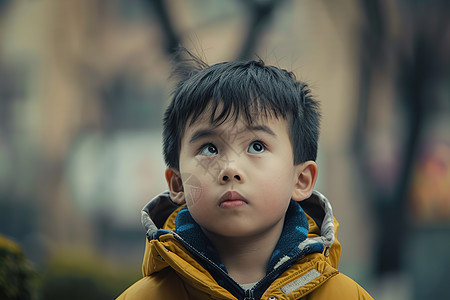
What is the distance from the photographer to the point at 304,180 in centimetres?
151

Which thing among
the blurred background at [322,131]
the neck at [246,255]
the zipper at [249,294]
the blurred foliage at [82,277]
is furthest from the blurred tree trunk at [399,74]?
the zipper at [249,294]

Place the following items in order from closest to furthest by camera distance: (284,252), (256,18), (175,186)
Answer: (284,252)
(175,186)
(256,18)

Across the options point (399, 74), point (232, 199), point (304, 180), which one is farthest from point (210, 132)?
point (399, 74)

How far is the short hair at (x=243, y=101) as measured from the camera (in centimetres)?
138

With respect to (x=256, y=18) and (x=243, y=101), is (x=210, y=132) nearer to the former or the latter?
(x=243, y=101)

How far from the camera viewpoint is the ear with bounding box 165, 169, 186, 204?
4.95 ft

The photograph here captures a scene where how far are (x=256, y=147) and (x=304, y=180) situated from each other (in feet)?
0.72

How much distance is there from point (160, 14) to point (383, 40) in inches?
79.2

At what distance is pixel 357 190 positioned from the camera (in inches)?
202

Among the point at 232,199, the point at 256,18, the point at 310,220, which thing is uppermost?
the point at 256,18

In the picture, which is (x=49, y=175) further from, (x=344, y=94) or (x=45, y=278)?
(x=344, y=94)

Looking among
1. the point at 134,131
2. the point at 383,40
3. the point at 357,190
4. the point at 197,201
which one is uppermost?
the point at 383,40

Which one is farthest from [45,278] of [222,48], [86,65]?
[222,48]

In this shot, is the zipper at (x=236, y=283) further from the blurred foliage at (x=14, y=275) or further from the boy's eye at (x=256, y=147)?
the blurred foliage at (x=14, y=275)
